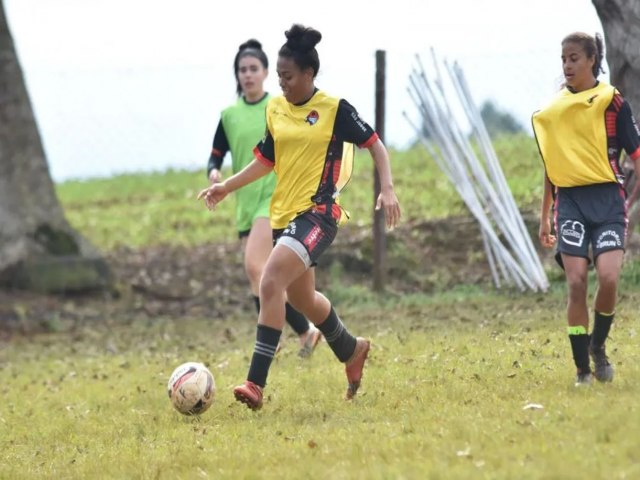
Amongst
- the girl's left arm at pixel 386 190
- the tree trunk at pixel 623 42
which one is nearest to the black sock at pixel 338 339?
the girl's left arm at pixel 386 190

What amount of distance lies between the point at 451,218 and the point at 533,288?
119 inches

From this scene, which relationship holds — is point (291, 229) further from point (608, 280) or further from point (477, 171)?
point (477, 171)

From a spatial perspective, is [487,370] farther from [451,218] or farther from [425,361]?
[451,218]

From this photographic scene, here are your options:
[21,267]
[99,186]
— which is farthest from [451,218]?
[99,186]

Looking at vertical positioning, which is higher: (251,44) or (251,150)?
(251,44)

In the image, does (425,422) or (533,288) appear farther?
(533,288)

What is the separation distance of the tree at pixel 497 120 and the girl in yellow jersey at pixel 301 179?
21.8 feet

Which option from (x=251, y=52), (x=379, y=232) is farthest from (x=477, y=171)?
(x=251, y=52)

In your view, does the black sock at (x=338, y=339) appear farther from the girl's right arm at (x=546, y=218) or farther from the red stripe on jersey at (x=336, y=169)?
the girl's right arm at (x=546, y=218)

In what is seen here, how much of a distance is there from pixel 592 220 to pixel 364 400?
5.67ft

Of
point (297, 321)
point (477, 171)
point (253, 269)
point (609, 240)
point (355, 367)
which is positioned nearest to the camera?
point (609, 240)

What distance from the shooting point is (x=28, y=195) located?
55.0 ft

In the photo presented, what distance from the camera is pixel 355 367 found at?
7.96 m

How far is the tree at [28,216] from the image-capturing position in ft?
53.6
